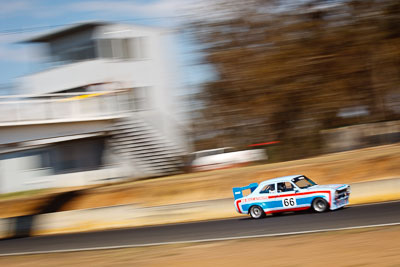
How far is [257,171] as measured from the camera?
75.7 ft

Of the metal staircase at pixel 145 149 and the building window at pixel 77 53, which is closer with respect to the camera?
the metal staircase at pixel 145 149

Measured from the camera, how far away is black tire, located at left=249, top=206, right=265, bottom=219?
1631 cm

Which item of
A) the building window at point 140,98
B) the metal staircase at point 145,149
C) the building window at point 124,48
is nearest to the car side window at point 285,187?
the metal staircase at point 145,149

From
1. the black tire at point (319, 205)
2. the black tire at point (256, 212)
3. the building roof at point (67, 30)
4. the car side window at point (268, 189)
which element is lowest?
the black tire at point (256, 212)

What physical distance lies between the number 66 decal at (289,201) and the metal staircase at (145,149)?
17.8 meters

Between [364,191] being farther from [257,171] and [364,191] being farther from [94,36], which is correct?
[94,36]

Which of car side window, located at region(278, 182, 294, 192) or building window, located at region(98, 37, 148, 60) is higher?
building window, located at region(98, 37, 148, 60)

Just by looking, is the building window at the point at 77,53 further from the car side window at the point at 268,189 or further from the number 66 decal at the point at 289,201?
the number 66 decal at the point at 289,201

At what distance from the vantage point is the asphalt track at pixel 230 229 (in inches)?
518

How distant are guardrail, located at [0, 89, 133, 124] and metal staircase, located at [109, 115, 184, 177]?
1431mm

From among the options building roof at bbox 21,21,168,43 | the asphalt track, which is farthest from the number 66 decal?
building roof at bbox 21,21,168,43

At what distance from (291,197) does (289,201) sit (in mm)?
153

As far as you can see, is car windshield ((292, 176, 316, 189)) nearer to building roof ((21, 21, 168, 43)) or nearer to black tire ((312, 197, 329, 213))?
black tire ((312, 197, 329, 213))

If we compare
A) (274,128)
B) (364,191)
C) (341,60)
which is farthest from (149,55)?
(364,191)
